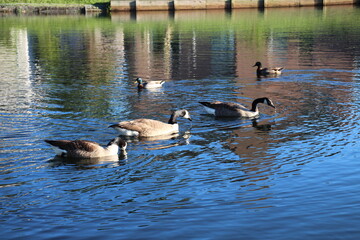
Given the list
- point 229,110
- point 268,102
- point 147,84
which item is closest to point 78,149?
point 229,110

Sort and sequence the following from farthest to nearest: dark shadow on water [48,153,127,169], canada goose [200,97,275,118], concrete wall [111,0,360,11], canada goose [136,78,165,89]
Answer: concrete wall [111,0,360,11] < canada goose [136,78,165,89] < canada goose [200,97,275,118] < dark shadow on water [48,153,127,169]

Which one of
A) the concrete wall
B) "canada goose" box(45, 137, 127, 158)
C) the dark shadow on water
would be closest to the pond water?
the dark shadow on water

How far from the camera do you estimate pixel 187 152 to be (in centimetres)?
1755

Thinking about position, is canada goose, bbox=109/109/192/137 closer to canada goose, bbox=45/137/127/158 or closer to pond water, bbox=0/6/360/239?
pond water, bbox=0/6/360/239

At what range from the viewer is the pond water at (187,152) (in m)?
12.1

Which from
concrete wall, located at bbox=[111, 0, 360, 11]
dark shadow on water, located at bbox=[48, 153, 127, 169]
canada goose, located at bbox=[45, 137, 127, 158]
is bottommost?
dark shadow on water, located at bbox=[48, 153, 127, 169]

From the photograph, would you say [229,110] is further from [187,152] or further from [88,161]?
[88,161]

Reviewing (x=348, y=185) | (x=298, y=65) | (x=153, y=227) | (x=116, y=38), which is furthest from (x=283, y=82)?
(x=116, y=38)

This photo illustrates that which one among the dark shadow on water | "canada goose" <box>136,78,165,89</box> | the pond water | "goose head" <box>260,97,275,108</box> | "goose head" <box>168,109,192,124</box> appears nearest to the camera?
the pond water

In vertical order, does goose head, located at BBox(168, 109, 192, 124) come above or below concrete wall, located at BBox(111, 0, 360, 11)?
below

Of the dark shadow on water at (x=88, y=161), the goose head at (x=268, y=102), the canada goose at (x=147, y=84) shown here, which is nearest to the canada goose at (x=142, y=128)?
the dark shadow on water at (x=88, y=161)

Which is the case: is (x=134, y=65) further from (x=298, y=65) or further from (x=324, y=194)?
(x=324, y=194)

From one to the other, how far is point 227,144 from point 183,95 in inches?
349

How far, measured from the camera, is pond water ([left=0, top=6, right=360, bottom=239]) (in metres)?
12.1
